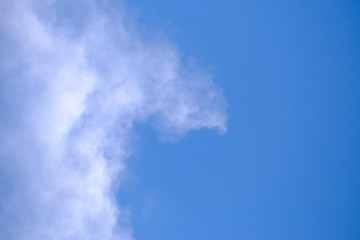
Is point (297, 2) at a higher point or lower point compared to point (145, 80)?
higher

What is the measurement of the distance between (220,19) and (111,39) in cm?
870

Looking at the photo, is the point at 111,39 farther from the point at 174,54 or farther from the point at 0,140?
the point at 0,140

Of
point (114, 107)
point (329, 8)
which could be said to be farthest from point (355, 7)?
point (114, 107)

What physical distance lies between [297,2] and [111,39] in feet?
49.3

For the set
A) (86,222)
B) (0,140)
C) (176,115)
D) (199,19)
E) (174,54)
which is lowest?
(86,222)

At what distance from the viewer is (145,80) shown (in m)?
18.9

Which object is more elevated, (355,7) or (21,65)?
(355,7)

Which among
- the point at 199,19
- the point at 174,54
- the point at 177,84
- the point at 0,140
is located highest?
the point at 199,19

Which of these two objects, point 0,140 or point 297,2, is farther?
point 297,2

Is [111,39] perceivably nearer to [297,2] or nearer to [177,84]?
[177,84]

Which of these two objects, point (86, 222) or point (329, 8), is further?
point (329, 8)

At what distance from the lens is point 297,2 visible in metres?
19.9

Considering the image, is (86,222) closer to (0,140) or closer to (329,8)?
(0,140)

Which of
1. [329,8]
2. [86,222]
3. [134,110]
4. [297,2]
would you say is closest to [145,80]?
[134,110]
